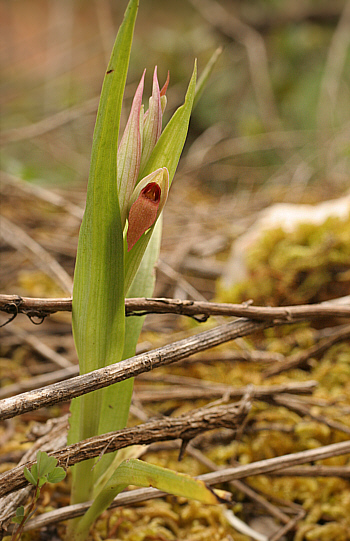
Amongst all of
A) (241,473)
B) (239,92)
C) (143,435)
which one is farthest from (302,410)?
(239,92)

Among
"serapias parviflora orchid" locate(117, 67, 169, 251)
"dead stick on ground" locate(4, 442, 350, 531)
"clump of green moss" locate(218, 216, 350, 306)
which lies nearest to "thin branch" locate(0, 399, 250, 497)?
"dead stick on ground" locate(4, 442, 350, 531)

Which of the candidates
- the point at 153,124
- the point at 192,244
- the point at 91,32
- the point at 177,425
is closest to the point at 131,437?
the point at 177,425

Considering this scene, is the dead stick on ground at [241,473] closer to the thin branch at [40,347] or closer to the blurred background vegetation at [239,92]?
the thin branch at [40,347]

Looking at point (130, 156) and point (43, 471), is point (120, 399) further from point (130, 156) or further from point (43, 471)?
point (130, 156)

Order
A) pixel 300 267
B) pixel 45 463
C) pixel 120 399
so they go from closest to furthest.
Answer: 1. pixel 45 463
2. pixel 120 399
3. pixel 300 267

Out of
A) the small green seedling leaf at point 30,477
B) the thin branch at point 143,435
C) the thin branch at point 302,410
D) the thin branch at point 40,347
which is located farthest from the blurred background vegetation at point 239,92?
the small green seedling leaf at point 30,477
